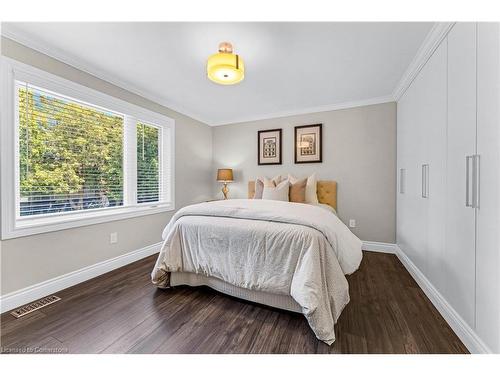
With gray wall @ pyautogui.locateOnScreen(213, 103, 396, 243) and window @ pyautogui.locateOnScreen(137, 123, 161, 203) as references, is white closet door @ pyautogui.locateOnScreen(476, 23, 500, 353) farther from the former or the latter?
window @ pyautogui.locateOnScreen(137, 123, 161, 203)

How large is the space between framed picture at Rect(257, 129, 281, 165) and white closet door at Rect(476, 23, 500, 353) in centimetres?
273

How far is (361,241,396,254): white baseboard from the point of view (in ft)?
10.3

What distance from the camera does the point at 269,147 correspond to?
3932mm

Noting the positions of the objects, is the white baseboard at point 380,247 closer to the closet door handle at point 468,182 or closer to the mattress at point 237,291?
the closet door handle at point 468,182

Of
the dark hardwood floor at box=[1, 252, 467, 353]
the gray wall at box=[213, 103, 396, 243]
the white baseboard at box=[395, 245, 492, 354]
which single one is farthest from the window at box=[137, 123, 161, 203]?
the white baseboard at box=[395, 245, 492, 354]

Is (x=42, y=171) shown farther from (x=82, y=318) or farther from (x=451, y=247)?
(x=451, y=247)

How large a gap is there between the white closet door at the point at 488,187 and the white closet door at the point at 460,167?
7cm

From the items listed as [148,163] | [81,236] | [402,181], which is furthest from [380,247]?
[81,236]

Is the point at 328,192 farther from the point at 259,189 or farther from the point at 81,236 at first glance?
the point at 81,236

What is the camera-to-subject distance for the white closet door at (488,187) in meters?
1.12

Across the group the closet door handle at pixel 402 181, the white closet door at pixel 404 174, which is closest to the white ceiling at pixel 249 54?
the white closet door at pixel 404 174

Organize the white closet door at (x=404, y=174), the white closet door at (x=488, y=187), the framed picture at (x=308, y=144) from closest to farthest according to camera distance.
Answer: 1. the white closet door at (x=488, y=187)
2. the white closet door at (x=404, y=174)
3. the framed picture at (x=308, y=144)
